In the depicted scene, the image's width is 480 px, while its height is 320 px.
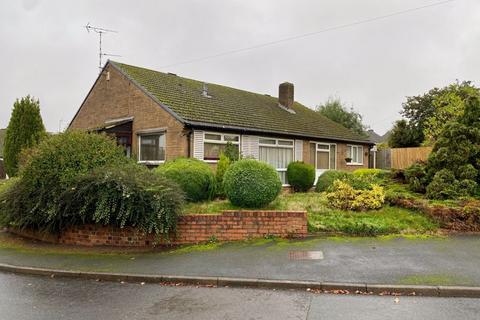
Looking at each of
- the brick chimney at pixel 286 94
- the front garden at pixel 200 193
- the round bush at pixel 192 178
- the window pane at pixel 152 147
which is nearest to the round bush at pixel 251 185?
the front garden at pixel 200 193

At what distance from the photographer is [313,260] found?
721cm

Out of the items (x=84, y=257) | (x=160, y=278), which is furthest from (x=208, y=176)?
(x=160, y=278)

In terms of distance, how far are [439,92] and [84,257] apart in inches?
1383

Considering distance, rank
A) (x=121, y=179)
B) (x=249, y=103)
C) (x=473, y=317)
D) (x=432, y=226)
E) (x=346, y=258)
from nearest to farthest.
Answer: (x=473, y=317) < (x=346, y=258) < (x=121, y=179) < (x=432, y=226) < (x=249, y=103)

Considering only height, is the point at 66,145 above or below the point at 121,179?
above

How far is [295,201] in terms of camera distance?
1147 cm

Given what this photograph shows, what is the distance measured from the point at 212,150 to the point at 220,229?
267 inches

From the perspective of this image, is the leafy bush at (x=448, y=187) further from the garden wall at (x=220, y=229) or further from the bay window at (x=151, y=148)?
the bay window at (x=151, y=148)

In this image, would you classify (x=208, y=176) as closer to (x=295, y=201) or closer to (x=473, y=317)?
(x=295, y=201)

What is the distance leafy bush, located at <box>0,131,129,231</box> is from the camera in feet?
29.9

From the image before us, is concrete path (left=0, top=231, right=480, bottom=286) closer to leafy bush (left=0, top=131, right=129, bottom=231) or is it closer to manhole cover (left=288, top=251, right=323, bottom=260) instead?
manhole cover (left=288, top=251, right=323, bottom=260)

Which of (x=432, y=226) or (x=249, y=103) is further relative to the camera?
(x=249, y=103)

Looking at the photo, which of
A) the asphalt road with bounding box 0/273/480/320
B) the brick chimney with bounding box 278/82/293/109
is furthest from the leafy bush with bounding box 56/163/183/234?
the brick chimney with bounding box 278/82/293/109

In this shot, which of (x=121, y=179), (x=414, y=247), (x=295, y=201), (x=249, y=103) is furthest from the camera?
(x=249, y=103)
